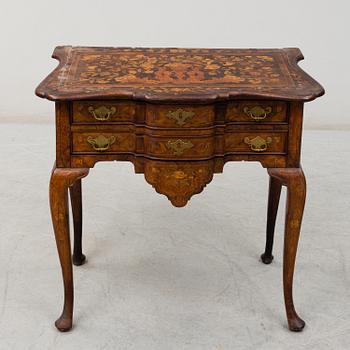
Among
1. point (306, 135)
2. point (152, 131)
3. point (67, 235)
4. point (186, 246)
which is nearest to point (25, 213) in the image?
point (186, 246)

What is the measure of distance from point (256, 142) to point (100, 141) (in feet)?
1.71

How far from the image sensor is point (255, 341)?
119 inches

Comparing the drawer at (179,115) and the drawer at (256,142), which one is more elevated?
the drawer at (179,115)

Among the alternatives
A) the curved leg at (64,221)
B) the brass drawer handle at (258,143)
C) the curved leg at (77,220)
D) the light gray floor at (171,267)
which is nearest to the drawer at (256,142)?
the brass drawer handle at (258,143)

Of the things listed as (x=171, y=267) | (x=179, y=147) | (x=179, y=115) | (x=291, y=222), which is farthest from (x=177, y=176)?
(x=171, y=267)

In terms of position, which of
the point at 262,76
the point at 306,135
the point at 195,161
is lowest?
the point at 306,135

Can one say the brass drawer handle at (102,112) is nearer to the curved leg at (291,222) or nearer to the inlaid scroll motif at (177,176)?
the inlaid scroll motif at (177,176)

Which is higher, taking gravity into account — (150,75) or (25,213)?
(150,75)

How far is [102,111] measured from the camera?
112 inches

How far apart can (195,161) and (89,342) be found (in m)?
0.73

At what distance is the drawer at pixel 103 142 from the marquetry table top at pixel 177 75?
0.50 ft

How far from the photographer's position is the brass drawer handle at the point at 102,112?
9.30 ft

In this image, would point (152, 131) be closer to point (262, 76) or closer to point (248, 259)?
point (262, 76)

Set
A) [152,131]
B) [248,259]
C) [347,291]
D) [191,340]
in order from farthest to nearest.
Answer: [248,259]
[347,291]
[191,340]
[152,131]
